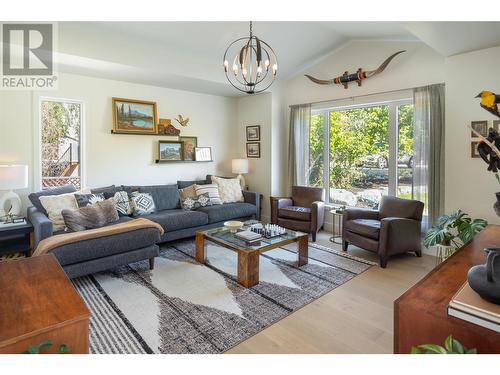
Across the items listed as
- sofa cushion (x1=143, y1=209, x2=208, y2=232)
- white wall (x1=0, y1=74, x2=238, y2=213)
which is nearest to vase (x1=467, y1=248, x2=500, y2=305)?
sofa cushion (x1=143, y1=209, x2=208, y2=232)

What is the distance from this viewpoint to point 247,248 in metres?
2.95

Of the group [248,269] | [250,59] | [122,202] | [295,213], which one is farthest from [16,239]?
[295,213]

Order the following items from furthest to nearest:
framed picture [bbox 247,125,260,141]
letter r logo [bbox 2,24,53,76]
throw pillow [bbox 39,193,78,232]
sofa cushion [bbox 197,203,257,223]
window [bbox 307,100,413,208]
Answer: framed picture [bbox 247,125,260,141]
sofa cushion [bbox 197,203,257,223]
window [bbox 307,100,413,208]
throw pillow [bbox 39,193,78,232]
letter r logo [bbox 2,24,53,76]

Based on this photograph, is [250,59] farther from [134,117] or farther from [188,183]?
[188,183]

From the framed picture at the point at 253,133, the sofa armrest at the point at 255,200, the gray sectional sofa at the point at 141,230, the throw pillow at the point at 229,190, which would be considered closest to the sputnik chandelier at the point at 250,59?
the framed picture at the point at 253,133

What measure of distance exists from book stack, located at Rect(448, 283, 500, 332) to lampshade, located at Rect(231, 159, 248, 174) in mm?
4521

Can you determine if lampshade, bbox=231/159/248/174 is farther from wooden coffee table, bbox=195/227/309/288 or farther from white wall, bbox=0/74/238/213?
wooden coffee table, bbox=195/227/309/288

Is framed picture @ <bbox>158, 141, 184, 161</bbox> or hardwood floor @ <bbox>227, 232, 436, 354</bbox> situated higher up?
framed picture @ <bbox>158, 141, 184, 161</bbox>

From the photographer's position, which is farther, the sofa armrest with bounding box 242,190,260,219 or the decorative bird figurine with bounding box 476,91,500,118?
the sofa armrest with bounding box 242,190,260,219

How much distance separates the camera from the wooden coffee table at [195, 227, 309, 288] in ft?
9.43

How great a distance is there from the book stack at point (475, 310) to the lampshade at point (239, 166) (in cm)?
452

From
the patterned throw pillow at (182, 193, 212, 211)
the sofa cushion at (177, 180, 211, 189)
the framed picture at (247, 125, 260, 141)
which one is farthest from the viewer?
the framed picture at (247, 125, 260, 141)

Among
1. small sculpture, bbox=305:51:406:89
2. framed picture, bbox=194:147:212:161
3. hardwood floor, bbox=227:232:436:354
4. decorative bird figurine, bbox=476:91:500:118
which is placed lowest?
hardwood floor, bbox=227:232:436:354

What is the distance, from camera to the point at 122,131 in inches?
177
